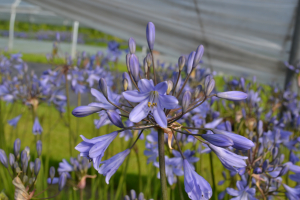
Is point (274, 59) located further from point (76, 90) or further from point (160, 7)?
point (76, 90)

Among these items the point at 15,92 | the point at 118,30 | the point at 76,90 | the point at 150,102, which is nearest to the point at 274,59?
the point at 118,30

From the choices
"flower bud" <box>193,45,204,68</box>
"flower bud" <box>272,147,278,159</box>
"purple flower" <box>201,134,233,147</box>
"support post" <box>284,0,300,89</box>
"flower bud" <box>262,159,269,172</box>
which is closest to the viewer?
"purple flower" <box>201,134,233,147</box>

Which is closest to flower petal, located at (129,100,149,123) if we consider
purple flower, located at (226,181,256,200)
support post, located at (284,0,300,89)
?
purple flower, located at (226,181,256,200)

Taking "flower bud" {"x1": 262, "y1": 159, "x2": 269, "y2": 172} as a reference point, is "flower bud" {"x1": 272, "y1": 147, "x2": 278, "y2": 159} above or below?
above

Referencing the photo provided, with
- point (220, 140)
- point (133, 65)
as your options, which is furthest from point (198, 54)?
point (220, 140)

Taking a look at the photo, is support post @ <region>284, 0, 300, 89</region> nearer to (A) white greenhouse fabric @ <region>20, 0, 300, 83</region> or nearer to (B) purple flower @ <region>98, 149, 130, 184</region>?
(A) white greenhouse fabric @ <region>20, 0, 300, 83</region>

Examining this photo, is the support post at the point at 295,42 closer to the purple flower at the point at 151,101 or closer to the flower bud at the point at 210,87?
the flower bud at the point at 210,87
